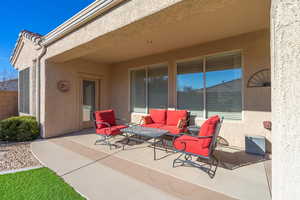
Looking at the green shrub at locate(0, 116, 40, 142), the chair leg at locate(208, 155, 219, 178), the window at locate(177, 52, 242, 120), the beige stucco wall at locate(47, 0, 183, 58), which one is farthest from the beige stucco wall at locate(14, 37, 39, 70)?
the chair leg at locate(208, 155, 219, 178)

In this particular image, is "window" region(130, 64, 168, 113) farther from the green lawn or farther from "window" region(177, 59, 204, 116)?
the green lawn

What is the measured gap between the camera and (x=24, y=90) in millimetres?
6887

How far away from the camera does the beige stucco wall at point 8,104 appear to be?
7735mm

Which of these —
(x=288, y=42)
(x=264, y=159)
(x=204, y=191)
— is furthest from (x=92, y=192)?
(x=264, y=159)

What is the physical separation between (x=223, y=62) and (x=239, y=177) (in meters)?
3.25

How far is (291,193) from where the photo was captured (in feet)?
3.97

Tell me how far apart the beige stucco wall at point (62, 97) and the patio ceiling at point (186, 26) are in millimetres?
934

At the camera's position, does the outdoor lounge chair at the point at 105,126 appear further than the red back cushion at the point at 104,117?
No

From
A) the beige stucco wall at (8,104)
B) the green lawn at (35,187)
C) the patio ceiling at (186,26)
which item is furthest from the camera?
the beige stucco wall at (8,104)

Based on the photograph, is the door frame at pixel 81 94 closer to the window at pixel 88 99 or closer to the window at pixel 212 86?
the window at pixel 88 99

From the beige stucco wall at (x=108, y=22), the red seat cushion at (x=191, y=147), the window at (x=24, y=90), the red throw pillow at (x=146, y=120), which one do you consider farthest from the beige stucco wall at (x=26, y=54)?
the red seat cushion at (x=191, y=147)

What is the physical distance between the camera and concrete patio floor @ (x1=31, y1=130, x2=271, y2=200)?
217 cm

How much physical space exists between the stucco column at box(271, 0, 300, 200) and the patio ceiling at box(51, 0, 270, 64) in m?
1.09

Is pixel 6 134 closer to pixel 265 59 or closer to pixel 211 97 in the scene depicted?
pixel 211 97
